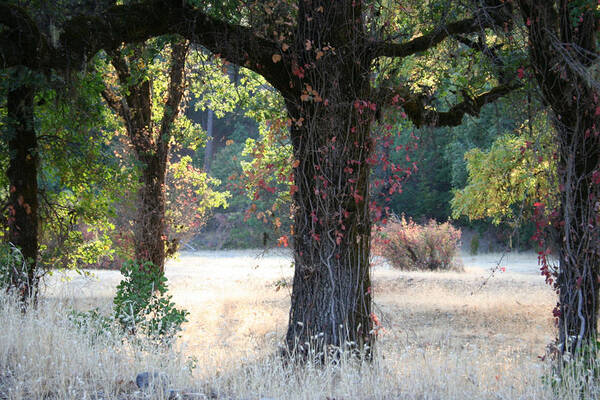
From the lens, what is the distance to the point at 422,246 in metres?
21.8

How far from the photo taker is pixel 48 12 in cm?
601

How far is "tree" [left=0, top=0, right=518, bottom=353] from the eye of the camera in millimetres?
5395

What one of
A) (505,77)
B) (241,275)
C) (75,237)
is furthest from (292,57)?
(241,275)

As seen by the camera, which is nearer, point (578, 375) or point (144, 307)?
point (578, 375)

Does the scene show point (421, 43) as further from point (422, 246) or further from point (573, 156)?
point (422, 246)

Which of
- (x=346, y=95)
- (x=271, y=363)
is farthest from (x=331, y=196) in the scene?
(x=271, y=363)

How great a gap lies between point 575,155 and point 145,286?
16.1ft

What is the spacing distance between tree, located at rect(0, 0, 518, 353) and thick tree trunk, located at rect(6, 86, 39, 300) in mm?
2271

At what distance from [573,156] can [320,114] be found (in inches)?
90.0

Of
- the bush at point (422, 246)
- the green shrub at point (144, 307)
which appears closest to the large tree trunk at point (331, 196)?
the green shrub at point (144, 307)

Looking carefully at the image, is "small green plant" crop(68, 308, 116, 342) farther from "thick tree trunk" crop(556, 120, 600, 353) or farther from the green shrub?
"thick tree trunk" crop(556, 120, 600, 353)

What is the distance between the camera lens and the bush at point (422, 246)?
2148 cm

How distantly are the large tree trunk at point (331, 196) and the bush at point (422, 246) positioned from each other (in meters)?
16.1

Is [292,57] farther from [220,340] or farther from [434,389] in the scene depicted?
[220,340]
